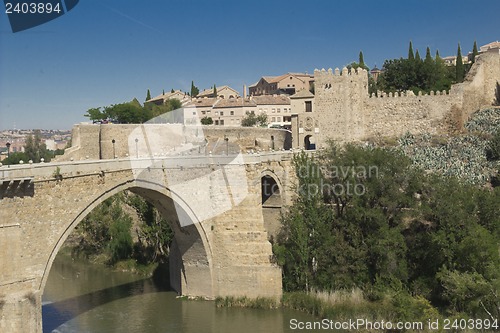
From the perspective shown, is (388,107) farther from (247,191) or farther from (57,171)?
(57,171)

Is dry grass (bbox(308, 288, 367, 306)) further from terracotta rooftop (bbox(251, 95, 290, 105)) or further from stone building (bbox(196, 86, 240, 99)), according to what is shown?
stone building (bbox(196, 86, 240, 99))

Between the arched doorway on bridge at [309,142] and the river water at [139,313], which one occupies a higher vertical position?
the arched doorway on bridge at [309,142]

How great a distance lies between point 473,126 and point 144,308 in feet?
59.4

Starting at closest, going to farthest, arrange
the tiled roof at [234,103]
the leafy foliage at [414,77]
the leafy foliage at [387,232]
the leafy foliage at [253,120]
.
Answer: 1. the leafy foliage at [387,232]
2. the leafy foliage at [414,77]
3. the leafy foliage at [253,120]
4. the tiled roof at [234,103]

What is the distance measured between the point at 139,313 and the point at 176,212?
3418 mm

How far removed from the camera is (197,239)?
18.8m

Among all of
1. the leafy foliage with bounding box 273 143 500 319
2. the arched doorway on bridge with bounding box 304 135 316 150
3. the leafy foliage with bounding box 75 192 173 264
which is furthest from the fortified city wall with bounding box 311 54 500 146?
the leafy foliage with bounding box 75 192 173 264

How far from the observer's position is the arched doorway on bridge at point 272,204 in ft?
72.6

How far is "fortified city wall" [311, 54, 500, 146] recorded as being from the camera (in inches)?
1089

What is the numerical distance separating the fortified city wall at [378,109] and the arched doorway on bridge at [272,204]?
6.54 m

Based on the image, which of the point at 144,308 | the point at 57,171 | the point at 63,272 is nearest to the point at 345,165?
the point at 144,308

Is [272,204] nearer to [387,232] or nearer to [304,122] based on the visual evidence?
[387,232]

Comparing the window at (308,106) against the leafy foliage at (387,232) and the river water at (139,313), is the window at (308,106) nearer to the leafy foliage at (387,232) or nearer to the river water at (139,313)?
the leafy foliage at (387,232)

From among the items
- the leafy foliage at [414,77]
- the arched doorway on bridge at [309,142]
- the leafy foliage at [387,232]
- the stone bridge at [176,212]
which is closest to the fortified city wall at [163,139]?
the arched doorway on bridge at [309,142]
